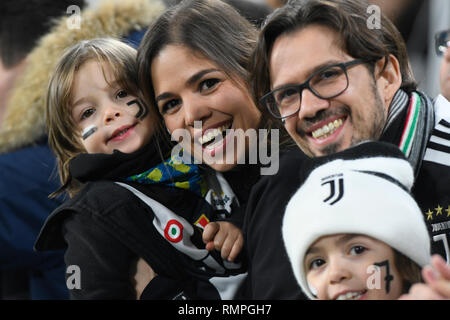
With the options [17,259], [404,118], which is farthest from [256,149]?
[17,259]

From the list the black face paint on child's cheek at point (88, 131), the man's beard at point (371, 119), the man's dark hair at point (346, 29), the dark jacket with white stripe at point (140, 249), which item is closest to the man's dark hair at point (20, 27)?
the black face paint on child's cheek at point (88, 131)

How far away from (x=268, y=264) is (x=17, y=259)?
0.90 m

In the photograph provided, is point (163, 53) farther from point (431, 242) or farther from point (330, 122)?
point (431, 242)

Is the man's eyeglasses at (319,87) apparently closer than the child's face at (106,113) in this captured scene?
Yes

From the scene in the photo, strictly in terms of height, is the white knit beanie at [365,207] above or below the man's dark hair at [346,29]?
below

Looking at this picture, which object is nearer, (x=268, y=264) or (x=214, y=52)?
(x=268, y=264)

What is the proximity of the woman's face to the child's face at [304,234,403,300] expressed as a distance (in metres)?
0.33

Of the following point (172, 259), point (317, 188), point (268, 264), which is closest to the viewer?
point (317, 188)

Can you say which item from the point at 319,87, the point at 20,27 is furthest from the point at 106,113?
the point at 20,27

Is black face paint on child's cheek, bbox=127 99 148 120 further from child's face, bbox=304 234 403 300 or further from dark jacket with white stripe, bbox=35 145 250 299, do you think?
child's face, bbox=304 234 403 300

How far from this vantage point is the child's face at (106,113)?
1254 millimetres

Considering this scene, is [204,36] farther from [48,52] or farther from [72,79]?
[48,52]

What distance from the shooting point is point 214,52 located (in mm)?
1190

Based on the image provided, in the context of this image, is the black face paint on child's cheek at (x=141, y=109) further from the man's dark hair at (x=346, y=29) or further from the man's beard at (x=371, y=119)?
A: the man's beard at (x=371, y=119)
